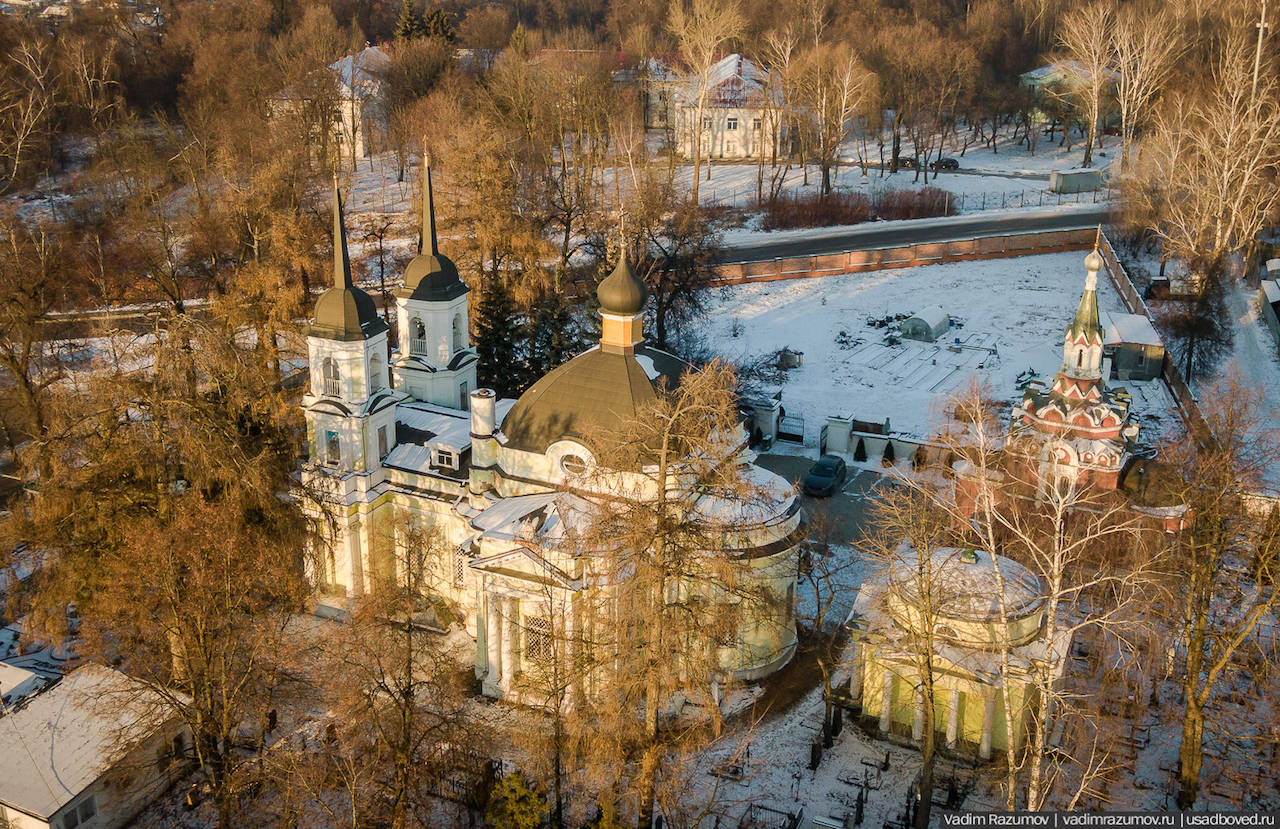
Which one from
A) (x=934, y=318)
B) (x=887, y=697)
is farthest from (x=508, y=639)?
(x=934, y=318)

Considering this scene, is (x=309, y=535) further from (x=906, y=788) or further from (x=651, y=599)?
(x=906, y=788)

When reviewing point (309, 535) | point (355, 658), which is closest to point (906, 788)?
point (355, 658)

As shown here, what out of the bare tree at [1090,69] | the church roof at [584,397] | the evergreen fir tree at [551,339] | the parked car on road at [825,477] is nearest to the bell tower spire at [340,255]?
the church roof at [584,397]

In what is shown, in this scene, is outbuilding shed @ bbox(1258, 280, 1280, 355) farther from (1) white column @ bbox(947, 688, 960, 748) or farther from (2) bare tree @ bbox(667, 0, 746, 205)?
(1) white column @ bbox(947, 688, 960, 748)

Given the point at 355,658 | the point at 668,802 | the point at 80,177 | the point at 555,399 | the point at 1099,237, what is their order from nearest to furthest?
the point at 668,802
the point at 355,658
the point at 555,399
the point at 1099,237
the point at 80,177

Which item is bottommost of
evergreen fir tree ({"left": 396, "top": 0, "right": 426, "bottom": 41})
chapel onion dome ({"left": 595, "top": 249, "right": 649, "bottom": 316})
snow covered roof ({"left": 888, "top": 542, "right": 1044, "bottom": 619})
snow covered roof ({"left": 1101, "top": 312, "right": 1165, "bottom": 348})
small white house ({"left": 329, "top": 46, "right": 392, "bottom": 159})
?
snow covered roof ({"left": 888, "top": 542, "right": 1044, "bottom": 619})

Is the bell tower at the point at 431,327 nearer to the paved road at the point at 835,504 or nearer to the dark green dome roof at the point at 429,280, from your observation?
the dark green dome roof at the point at 429,280

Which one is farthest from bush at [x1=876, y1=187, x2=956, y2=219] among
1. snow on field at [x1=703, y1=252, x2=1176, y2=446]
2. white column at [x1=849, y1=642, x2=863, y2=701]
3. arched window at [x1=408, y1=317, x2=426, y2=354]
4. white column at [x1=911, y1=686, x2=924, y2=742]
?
white column at [x1=911, y1=686, x2=924, y2=742]
